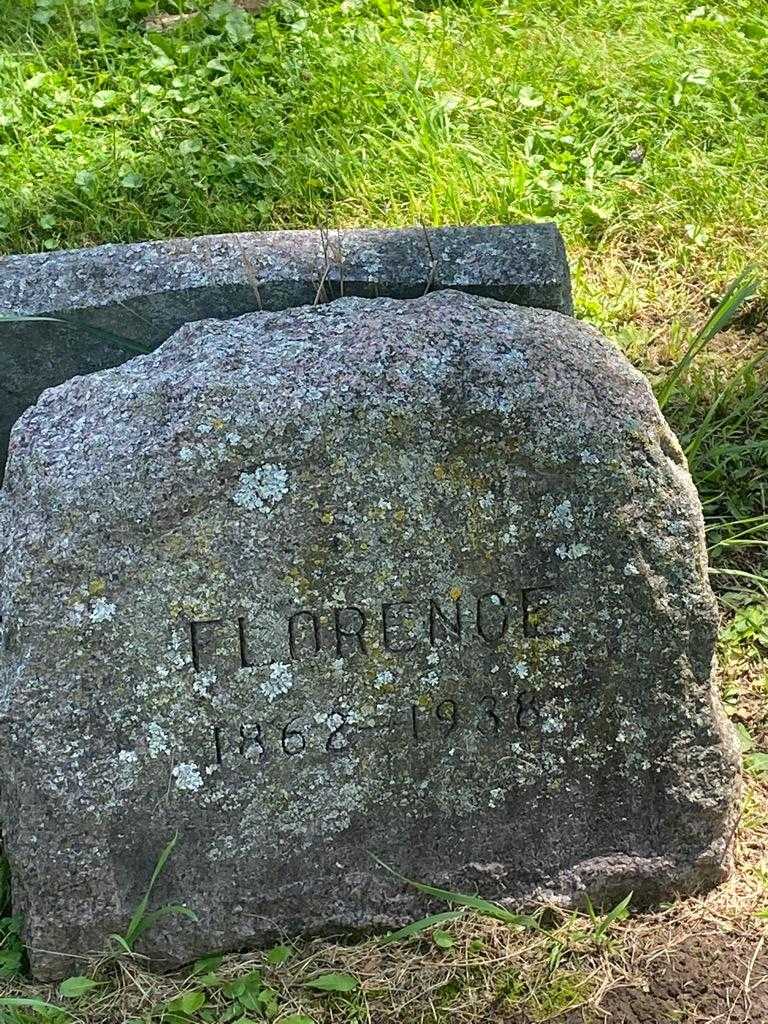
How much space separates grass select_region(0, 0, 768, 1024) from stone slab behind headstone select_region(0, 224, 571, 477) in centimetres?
71

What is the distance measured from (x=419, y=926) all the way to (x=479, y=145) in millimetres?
2778

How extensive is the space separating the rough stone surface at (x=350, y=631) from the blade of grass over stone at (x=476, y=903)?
0.9 inches

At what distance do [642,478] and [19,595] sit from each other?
111cm

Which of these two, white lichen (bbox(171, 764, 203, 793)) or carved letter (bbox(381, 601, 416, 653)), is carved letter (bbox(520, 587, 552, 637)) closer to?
carved letter (bbox(381, 601, 416, 653))

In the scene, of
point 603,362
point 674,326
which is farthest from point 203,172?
point 603,362

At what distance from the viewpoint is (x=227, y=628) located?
2.18 m

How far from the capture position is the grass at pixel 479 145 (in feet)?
11.9

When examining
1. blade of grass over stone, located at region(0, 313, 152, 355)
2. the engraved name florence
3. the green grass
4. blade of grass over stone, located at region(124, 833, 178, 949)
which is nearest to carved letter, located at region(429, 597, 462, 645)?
the engraved name florence

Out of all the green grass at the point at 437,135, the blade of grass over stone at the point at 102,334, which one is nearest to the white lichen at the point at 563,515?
the blade of grass over stone at the point at 102,334

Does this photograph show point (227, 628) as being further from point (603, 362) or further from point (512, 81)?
point (512, 81)

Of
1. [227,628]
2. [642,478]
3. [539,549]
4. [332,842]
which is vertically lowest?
[332,842]

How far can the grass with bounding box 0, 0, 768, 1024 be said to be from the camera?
3.62 meters

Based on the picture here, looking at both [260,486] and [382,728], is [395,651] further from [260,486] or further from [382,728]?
[260,486]

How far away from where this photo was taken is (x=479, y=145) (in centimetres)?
419
